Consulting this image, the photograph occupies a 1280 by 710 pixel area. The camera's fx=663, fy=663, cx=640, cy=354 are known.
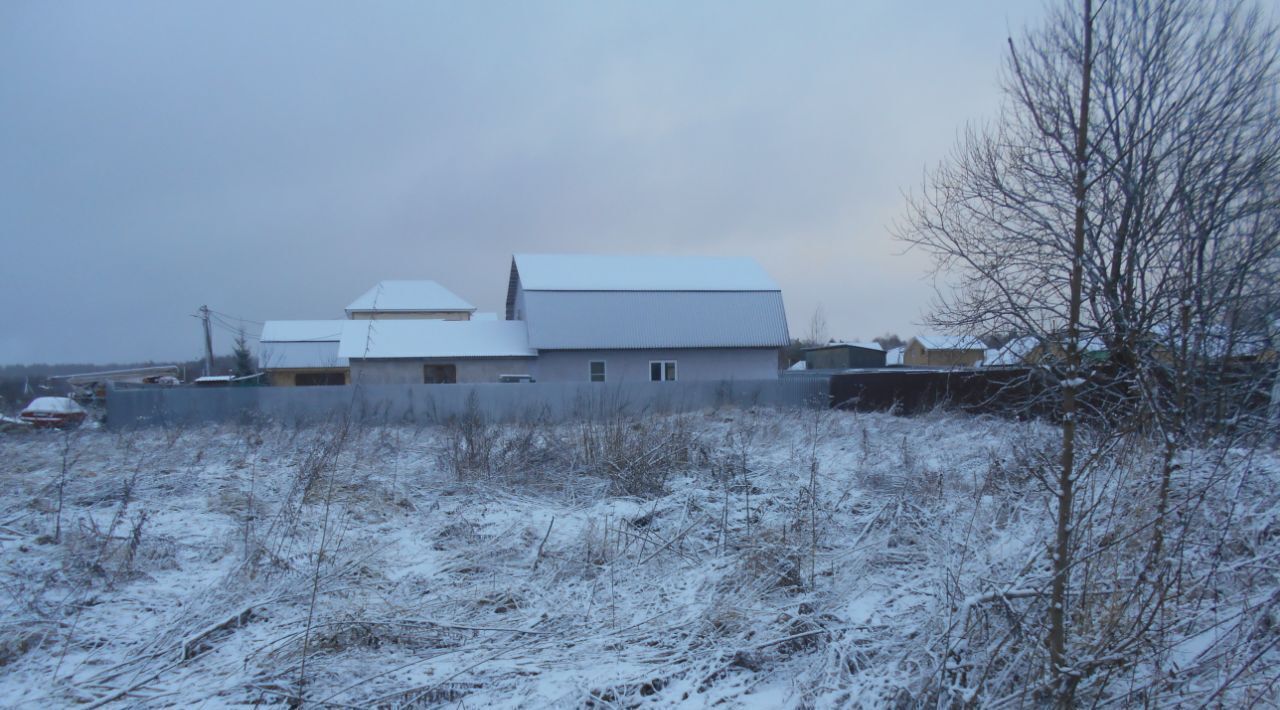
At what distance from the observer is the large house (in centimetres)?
2575

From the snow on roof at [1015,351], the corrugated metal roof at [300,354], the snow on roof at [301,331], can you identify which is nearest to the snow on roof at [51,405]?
the corrugated metal roof at [300,354]

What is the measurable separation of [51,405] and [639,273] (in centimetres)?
1968

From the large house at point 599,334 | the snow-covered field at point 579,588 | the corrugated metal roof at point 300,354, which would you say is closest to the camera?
the snow-covered field at point 579,588

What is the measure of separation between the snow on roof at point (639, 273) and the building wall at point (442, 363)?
3152mm

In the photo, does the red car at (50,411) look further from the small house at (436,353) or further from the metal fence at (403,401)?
the small house at (436,353)

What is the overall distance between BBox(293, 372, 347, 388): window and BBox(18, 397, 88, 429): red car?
1365 cm

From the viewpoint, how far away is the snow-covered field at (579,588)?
323cm

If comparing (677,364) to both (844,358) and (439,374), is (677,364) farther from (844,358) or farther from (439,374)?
(844,358)

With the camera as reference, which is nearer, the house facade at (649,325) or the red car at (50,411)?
the red car at (50,411)

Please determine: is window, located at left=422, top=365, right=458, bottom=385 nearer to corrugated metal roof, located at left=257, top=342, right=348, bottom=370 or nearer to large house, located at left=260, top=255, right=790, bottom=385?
large house, located at left=260, top=255, right=790, bottom=385

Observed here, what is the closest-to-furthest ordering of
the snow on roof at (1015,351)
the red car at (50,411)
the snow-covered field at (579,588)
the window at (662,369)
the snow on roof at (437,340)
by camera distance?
the snow on roof at (1015,351), the snow-covered field at (579,588), the red car at (50,411), the snow on roof at (437,340), the window at (662,369)

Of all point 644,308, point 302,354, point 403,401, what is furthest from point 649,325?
point 302,354

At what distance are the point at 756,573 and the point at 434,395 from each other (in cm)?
1564

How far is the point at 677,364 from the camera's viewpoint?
26719mm
